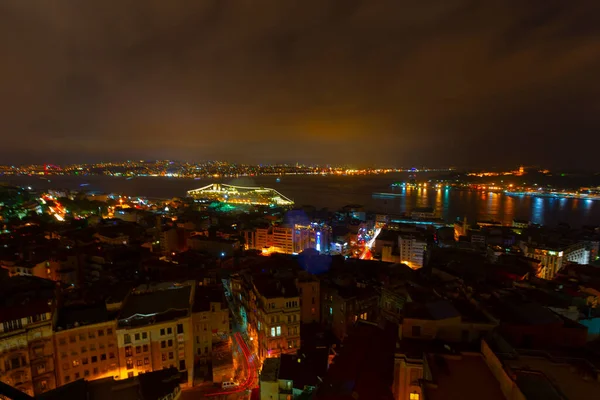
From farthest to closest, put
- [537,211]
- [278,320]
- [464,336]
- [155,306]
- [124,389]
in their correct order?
[537,211]
[278,320]
[155,306]
[124,389]
[464,336]

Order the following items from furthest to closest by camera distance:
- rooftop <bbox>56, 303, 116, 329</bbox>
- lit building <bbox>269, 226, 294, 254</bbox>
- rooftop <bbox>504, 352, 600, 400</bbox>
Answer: lit building <bbox>269, 226, 294, 254</bbox> < rooftop <bbox>56, 303, 116, 329</bbox> < rooftop <bbox>504, 352, 600, 400</bbox>

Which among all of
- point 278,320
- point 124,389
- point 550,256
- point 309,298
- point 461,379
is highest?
point 461,379

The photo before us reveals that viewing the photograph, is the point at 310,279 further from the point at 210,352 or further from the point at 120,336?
the point at 120,336

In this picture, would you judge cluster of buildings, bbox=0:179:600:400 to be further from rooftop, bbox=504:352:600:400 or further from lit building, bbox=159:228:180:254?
lit building, bbox=159:228:180:254

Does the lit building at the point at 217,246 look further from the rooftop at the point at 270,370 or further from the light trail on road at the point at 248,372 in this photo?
the rooftop at the point at 270,370

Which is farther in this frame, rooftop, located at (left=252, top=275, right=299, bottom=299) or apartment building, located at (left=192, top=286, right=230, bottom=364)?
apartment building, located at (left=192, top=286, right=230, bottom=364)

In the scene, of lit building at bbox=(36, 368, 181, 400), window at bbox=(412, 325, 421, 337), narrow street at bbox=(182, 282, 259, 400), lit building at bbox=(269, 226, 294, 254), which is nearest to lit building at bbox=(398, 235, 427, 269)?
lit building at bbox=(269, 226, 294, 254)

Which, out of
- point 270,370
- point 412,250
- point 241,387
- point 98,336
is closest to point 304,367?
point 270,370

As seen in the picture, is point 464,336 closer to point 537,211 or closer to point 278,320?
point 278,320
